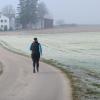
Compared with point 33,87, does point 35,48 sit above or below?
above

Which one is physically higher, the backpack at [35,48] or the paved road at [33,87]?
the backpack at [35,48]

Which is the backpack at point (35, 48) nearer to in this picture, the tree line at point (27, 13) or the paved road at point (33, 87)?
the paved road at point (33, 87)

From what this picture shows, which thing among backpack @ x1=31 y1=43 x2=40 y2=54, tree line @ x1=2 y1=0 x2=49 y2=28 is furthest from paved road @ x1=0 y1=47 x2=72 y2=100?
tree line @ x1=2 y1=0 x2=49 y2=28

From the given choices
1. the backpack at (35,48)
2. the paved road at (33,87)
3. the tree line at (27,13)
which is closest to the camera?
the paved road at (33,87)

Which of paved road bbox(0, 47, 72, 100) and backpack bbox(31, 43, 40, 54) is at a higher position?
backpack bbox(31, 43, 40, 54)

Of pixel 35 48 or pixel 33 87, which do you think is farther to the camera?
pixel 35 48

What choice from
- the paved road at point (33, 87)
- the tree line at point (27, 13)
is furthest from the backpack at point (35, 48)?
the tree line at point (27, 13)

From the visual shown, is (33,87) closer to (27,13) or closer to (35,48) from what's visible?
(35,48)

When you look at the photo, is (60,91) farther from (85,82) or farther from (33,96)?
(85,82)

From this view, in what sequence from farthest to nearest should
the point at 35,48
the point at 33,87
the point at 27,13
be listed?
the point at 27,13, the point at 35,48, the point at 33,87

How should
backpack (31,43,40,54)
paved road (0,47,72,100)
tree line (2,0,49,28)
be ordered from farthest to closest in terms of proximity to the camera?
tree line (2,0,49,28) < backpack (31,43,40,54) < paved road (0,47,72,100)

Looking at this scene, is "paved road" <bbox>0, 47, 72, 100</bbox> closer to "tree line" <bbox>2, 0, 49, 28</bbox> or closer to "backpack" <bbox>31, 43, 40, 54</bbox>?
"backpack" <bbox>31, 43, 40, 54</bbox>

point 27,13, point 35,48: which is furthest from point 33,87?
point 27,13

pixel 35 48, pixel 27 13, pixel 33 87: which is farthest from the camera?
pixel 27 13
